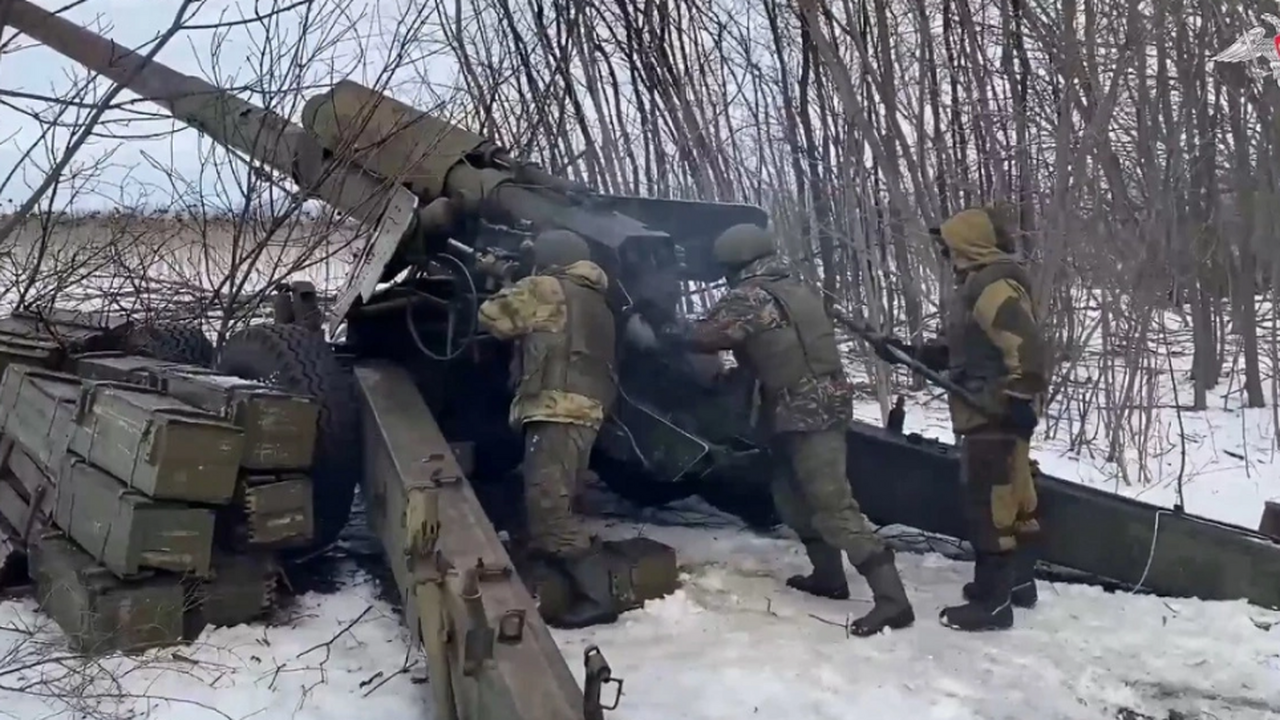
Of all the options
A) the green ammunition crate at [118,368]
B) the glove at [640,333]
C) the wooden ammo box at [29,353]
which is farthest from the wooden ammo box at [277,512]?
the wooden ammo box at [29,353]

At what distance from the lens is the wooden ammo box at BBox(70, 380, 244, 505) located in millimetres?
4504

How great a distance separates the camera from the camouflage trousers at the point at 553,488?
4.93 metres

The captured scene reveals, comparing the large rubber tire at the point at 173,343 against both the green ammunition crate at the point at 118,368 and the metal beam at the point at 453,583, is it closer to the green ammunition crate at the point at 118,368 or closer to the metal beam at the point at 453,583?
the green ammunition crate at the point at 118,368

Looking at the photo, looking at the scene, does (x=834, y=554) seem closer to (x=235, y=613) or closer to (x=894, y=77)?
(x=235, y=613)

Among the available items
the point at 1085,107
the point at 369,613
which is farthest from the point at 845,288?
the point at 369,613

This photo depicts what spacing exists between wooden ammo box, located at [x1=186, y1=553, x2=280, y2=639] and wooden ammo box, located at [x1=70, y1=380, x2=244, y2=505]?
301 mm

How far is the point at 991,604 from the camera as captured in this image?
494 cm

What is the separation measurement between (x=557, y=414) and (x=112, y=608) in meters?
1.64

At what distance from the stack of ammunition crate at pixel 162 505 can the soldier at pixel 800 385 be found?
1667mm

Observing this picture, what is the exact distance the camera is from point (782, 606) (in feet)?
17.2

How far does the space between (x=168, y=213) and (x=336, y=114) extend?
1.40 metres

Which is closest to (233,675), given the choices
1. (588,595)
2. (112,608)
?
(112,608)

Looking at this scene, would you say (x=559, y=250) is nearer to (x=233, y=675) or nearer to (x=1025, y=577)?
(x=233, y=675)

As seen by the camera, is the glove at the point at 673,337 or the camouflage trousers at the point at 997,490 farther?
the glove at the point at 673,337
